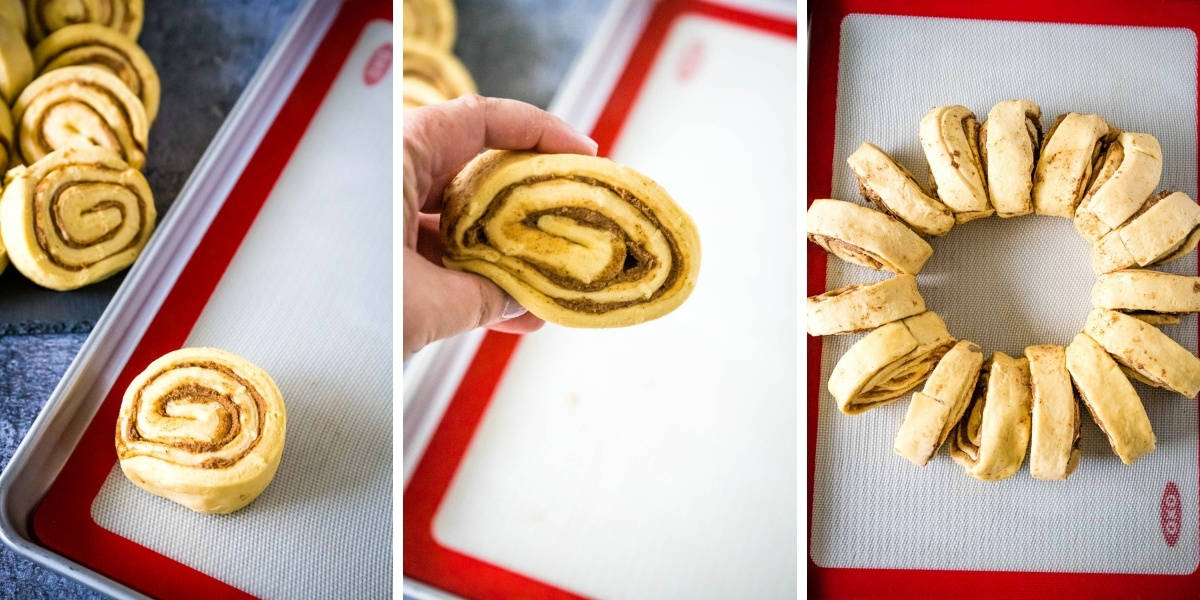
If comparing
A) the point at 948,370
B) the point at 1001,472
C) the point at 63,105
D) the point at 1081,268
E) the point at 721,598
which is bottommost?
the point at 721,598

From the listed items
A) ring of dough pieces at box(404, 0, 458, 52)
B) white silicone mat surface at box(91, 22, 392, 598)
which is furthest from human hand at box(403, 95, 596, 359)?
white silicone mat surface at box(91, 22, 392, 598)

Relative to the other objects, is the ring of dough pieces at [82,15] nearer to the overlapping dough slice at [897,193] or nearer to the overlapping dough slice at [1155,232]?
the overlapping dough slice at [897,193]

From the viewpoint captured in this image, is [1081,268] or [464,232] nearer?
[464,232]

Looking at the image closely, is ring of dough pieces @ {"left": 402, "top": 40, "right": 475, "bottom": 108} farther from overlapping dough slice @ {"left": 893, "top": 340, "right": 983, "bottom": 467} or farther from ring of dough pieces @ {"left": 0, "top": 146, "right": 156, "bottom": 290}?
overlapping dough slice @ {"left": 893, "top": 340, "right": 983, "bottom": 467}

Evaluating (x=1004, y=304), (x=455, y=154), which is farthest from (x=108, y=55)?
(x=1004, y=304)

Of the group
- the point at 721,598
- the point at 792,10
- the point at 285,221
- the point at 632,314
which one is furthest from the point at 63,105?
the point at 721,598

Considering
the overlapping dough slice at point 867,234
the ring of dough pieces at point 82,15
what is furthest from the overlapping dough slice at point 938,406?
the ring of dough pieces at point 82,15

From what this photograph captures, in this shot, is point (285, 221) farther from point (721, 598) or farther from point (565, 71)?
point (721, 598)
